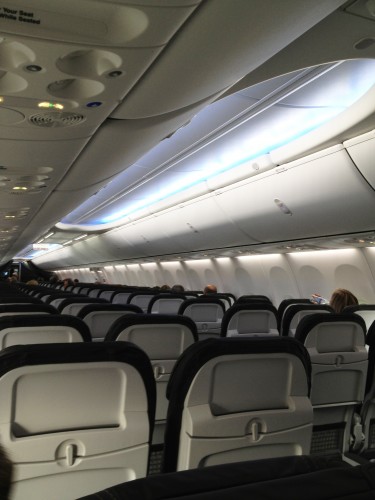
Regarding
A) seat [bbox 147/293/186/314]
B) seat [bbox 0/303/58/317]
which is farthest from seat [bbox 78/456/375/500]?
seat [bbox 147/293/186/314]

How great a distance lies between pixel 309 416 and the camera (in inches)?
97.6

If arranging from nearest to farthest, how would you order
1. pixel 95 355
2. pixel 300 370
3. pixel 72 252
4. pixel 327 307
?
1. pixel 95 355
2. pixel 300 370
3. pixel 327 307
4. pixel 72 252

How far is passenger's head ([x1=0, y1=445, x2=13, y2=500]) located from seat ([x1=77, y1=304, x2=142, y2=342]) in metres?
4.18

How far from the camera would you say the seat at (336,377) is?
151 inches

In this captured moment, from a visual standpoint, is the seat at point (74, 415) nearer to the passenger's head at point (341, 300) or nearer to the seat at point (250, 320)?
the seat at point (250, 320)

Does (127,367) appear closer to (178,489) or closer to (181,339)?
(178,489)

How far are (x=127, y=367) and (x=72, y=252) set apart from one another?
24.3m

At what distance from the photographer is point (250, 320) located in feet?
18.5

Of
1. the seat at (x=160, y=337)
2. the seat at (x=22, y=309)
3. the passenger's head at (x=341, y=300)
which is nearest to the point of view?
the seat at (x=160, y=337)

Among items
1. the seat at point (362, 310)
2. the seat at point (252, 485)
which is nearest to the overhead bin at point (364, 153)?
the seat at point (362, 310)

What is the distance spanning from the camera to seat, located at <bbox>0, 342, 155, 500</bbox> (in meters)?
2.05

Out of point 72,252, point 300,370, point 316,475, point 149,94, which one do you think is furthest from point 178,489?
point 72,252

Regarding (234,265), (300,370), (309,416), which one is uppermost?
(234,265)

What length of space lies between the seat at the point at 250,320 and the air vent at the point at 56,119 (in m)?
2.43
